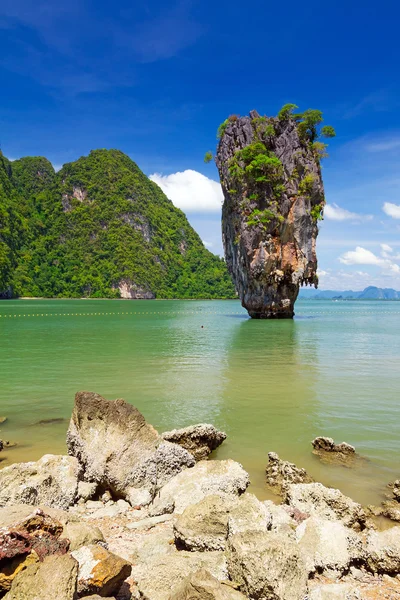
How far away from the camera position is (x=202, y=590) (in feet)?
9.54

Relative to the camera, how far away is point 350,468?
6773 mm

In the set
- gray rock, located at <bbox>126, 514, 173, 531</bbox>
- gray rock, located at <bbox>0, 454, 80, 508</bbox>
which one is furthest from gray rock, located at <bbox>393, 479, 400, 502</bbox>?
gray rock, located at <bbox>0, 454, 80, 508</bbox>

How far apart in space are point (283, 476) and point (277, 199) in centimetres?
3586

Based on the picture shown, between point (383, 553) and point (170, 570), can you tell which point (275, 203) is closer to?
point (383, 553)

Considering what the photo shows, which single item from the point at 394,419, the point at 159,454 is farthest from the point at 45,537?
the point at 394,419

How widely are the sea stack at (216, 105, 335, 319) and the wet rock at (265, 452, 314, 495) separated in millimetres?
33464

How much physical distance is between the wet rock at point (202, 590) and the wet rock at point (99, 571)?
473 millimetres

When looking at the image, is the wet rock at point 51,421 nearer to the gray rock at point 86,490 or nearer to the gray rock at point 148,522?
the gray rock at point 86,490

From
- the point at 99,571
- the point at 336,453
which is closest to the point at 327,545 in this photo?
the point at 99,571

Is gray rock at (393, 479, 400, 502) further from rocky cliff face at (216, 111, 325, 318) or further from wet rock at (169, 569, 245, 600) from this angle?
rocky cliff face at (216, 111, 325, 318)

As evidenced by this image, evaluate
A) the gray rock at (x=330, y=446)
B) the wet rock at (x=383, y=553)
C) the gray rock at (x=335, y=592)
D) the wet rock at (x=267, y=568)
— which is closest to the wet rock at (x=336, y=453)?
the gray rock at (x=330, y=446)

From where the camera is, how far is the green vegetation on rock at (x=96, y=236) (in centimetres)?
12138

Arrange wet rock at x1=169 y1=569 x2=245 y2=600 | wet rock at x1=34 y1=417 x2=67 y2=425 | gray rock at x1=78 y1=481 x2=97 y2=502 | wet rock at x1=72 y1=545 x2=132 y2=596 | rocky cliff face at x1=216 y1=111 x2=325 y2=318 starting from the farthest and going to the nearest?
rocky cliff face at x1=216 y1=111 x2=325 y2=318
wet rock at x1=34 y1=417 x2=67 y2=425
gray rock at x1=78 y1=481 x2=97 y2=502
wet rock at x1=72 y1=545 x2=132 y2=596
wet rock at x1=169 y1=569 x2=245 y2=600

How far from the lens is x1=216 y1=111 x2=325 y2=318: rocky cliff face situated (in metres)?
38.8
